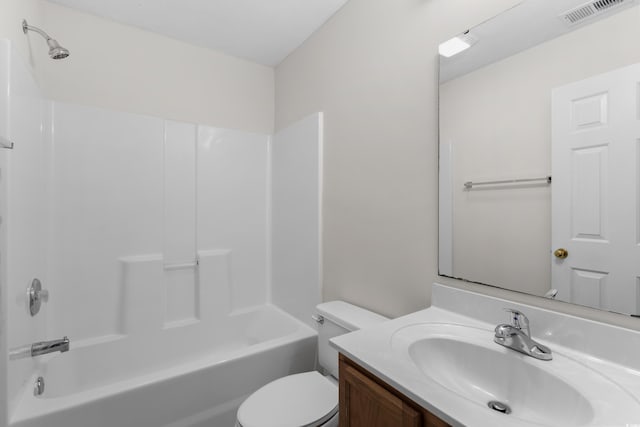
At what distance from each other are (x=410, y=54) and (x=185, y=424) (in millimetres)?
2085

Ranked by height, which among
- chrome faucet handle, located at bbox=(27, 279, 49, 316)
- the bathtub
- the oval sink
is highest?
chrome faucet handle, located at bbox=(27, 279, 49, 316)

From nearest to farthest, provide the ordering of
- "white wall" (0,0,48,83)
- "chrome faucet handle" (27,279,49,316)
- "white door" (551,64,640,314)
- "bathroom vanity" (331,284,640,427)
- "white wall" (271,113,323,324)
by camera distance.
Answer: "bathroom vanity" (331,284,640,427) < "white door" (551,64,640,314) < "white wall" (0,0,48,83) < "chrome faucet handle" (27,279,49,316) < "white wall" (271,113,323,324)

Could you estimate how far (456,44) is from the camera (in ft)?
4.00

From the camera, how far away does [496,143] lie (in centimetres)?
111

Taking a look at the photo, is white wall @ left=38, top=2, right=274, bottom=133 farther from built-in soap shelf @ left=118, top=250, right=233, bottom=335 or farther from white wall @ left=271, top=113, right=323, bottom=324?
built-in soap shelf @ left=118, top=250, right=233, bottom=335

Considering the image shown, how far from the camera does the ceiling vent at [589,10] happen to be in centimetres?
85

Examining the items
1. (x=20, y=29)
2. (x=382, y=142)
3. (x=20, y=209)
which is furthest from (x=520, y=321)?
(x=20, y=29)

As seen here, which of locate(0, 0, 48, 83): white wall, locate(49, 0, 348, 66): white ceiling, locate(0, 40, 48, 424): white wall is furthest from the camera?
locate(49, 0, 348, 66): white ceiling

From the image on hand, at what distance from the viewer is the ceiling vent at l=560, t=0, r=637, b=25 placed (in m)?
0.85

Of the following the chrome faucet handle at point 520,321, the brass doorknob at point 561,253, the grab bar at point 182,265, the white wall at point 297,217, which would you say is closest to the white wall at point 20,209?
the grab bar at point 182,265

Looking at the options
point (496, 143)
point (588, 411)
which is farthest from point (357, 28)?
point (588, 411)

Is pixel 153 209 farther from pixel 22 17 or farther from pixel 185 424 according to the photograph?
pixel 185 424

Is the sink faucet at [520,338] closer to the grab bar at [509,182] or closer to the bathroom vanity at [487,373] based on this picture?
the bathroom vanity at [487,373]

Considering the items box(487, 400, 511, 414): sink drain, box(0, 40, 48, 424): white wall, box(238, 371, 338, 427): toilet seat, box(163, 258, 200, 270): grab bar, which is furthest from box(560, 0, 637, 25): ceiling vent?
box(163, 258, 200, 270): grab bar
